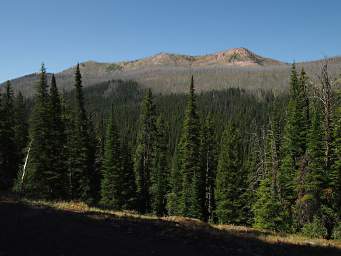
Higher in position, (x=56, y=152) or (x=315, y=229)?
(x=56, y=152)

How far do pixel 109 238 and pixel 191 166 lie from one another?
40093 mm

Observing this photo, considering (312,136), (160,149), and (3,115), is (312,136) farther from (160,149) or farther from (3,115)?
(3,115)

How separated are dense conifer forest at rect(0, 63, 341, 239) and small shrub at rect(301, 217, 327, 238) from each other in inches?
3.8

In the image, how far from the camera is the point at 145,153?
63625 mm

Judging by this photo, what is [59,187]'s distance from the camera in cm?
4312

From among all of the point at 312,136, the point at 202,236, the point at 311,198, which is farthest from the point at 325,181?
the point at 202,236

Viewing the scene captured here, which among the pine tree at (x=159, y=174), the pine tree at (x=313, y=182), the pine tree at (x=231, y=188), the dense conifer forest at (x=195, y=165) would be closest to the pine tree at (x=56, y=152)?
the dense conifer forest at (x=195, y=165)

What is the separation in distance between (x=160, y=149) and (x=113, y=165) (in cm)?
1024

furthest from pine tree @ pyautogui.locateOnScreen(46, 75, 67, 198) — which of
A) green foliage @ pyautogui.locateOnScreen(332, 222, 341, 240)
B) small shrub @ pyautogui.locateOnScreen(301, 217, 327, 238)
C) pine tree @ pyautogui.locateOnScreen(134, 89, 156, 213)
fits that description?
green foliage @ pyautogui.locateOnScreen(332, 222, 341, 240)

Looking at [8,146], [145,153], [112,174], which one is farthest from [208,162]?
[8,146]

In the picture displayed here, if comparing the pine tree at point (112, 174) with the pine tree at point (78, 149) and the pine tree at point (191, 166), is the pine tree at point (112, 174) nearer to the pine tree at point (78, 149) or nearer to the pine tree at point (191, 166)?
the pine tree at point (78, 149)

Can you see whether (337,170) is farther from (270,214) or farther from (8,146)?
(8,146)

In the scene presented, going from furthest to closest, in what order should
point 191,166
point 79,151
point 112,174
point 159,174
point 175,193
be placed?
1. point 159,174
2. point 175,193
3. point 112,174
4. point 191,166
5. point 79,151

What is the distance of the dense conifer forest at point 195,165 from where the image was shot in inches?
1420
